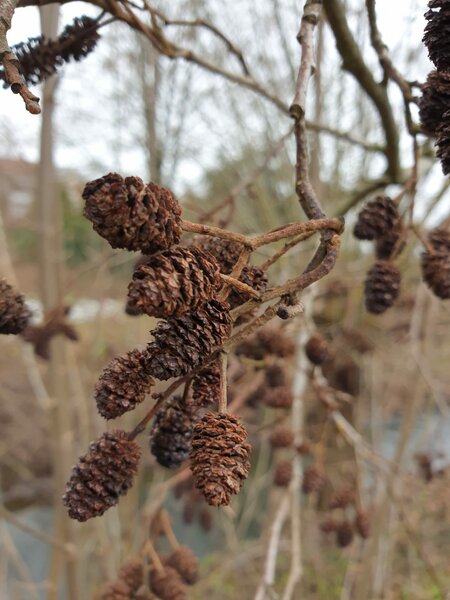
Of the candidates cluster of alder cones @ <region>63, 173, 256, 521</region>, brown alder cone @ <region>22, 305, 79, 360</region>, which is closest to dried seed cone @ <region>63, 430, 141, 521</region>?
cluster of alder cones @ <region>63, 173, 256, 521</region>

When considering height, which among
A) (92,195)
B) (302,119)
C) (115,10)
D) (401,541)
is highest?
(115,10)

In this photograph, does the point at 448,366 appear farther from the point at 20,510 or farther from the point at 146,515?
the point at 146,515

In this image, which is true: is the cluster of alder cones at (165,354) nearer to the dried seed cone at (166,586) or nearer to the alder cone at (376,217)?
the alder cone at (376,217)

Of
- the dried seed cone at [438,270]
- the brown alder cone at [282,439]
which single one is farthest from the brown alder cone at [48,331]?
the dried seed cone at [438,270]

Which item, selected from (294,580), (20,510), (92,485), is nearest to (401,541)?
(20,510)

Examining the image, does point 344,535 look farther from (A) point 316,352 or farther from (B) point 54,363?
(B) point 54,363

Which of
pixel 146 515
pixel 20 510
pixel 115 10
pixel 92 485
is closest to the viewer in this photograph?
pixel 92 485

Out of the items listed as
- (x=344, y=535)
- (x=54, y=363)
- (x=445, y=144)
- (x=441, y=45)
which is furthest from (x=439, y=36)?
(x=54, y=363)

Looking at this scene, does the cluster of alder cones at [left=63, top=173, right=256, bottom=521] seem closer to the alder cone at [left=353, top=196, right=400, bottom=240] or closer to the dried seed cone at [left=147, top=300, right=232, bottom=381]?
the dried seed cone at [left=147, top=300, right=232, bottom=381]
